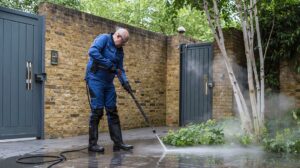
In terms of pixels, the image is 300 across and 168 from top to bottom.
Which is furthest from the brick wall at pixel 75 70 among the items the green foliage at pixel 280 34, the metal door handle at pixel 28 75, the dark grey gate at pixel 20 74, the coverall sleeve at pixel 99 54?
the green foliage at pixel 280 34

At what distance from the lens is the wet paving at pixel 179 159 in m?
4.12

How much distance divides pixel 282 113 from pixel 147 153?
4185mm

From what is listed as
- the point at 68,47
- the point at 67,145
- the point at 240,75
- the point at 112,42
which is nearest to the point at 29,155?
the point at 67,145

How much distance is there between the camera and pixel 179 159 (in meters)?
4.53

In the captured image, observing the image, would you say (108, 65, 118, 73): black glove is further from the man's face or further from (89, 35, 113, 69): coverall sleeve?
the man's face

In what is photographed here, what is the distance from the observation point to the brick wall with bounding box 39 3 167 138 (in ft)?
23.3

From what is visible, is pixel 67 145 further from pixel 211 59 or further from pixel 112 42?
pixel 211 59

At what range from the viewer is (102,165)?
4102mm

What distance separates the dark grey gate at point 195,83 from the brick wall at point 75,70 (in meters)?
0.98

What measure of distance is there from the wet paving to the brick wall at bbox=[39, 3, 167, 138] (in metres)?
2.10

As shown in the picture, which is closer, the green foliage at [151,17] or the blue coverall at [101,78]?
the blue coverall at [101,78]

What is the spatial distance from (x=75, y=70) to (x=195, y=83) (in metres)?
3.45

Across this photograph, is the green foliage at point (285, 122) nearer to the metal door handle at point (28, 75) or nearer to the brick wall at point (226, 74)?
the brick wall at point (226, 74)

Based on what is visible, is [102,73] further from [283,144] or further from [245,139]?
[283,144]
